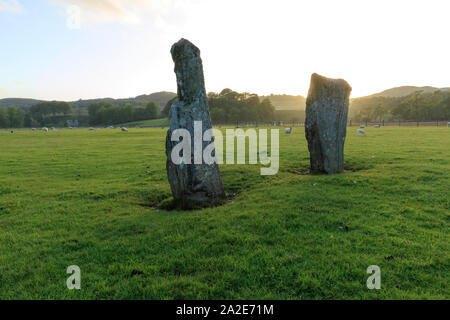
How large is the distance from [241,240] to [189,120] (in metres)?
3.82

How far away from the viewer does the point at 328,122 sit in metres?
10.4

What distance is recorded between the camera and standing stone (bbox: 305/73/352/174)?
10383 mm

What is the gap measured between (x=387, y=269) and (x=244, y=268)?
2.28m

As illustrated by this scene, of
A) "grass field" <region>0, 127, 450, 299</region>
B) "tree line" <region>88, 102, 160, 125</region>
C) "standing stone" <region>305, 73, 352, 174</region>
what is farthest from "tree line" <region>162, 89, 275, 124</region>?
"grass field" <region>0, 127, 450, 299</region>

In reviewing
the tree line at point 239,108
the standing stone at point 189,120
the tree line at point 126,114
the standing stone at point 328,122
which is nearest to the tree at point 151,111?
the tree line at point 126,114

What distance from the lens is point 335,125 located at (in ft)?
34.3

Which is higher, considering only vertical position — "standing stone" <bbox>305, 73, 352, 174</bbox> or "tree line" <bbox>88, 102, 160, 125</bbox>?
"tree line" <bbox>88, 102, 160, 125</bbox>

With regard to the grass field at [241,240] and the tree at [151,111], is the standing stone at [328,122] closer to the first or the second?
the grass field at [241,240]

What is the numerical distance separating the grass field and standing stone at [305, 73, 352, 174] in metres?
1.22

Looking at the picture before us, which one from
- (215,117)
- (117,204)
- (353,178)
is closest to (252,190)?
(353,178)

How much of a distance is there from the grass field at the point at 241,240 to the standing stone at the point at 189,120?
763mm

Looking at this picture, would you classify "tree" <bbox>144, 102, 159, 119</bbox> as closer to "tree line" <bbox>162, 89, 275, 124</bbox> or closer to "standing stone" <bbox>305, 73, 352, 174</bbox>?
"tree line" <bbox>162, 89, 275, 124</bbox>

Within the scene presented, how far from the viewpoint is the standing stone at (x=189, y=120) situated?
295 inches

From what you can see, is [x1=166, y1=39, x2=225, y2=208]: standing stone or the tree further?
the tree
